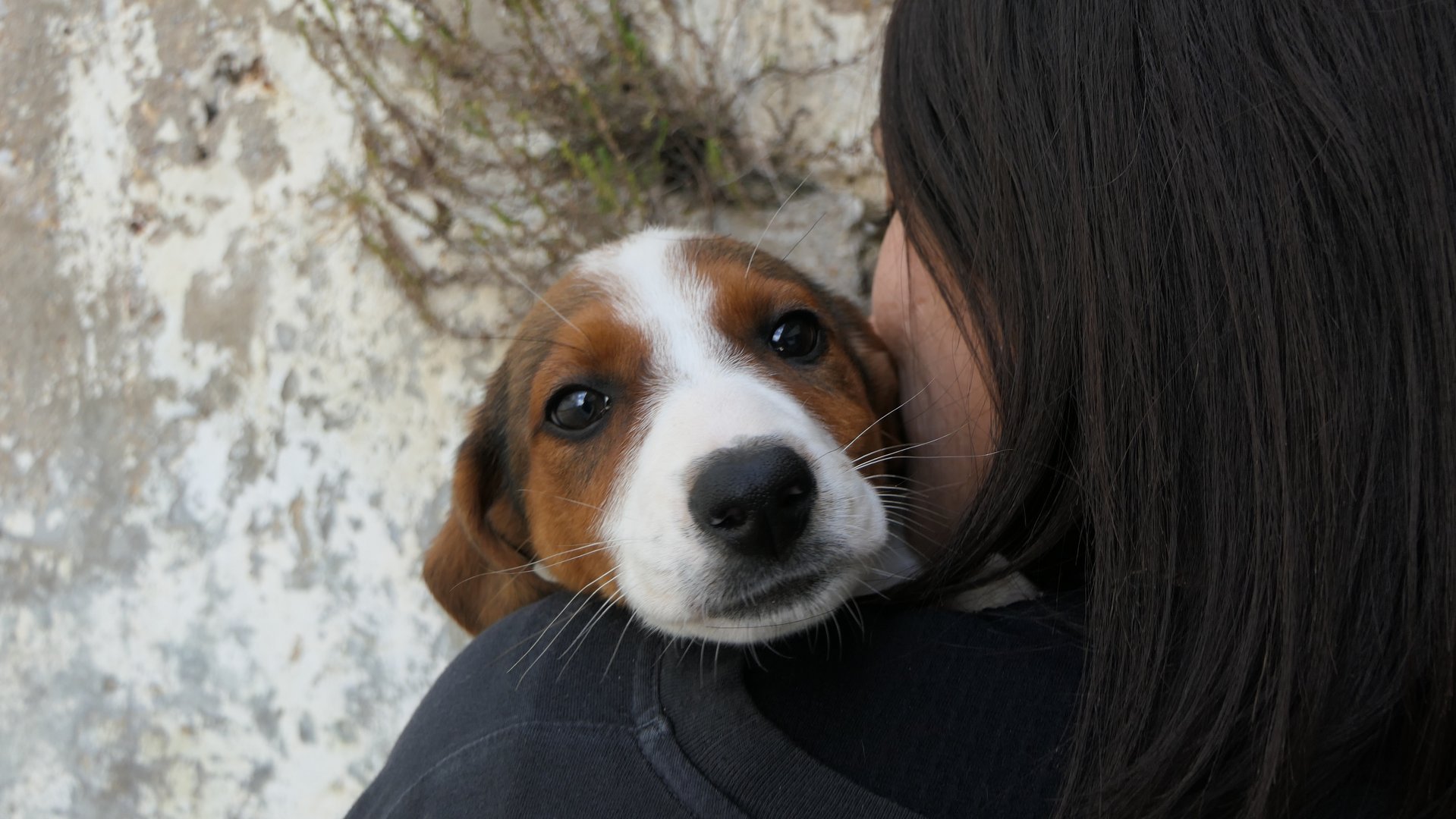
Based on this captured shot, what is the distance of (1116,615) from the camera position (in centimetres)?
138

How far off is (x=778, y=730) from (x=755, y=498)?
1.20 feet

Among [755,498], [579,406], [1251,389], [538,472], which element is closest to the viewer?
[1251,389]

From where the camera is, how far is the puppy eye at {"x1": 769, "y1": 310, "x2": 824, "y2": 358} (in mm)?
2127

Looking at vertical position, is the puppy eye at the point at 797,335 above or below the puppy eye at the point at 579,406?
below

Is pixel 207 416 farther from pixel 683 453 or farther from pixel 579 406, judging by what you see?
pixel 683 453

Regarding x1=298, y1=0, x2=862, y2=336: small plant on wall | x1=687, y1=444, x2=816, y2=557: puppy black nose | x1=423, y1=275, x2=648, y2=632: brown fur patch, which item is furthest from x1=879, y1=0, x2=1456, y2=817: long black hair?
x1=298, y1=0, x2=862, y2=336: small plant on wall

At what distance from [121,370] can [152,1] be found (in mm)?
1287

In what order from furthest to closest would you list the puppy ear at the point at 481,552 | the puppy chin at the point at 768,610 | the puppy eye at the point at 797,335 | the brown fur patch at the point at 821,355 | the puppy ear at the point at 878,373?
the puppy ear at the point at 481,552 → the puppy ear at the point at 878,373 → the puppy eye at the point at 797,335 → the brown fur patch at the point at 821,355 → the puppy chin at the point at 768,610

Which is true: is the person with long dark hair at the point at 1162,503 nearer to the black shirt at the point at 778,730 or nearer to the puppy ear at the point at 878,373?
the black shirt at the point at 778,730

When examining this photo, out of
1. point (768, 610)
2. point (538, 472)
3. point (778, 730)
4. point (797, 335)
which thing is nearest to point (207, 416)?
point (538, 472)

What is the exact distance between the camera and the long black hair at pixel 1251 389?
1.23 meters

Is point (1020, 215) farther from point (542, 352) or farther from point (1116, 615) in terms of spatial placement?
point (542, 352)

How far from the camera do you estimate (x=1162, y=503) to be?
137 cm

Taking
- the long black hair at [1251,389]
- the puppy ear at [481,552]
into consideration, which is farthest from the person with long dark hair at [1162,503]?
the puppy ear at [481,552]
